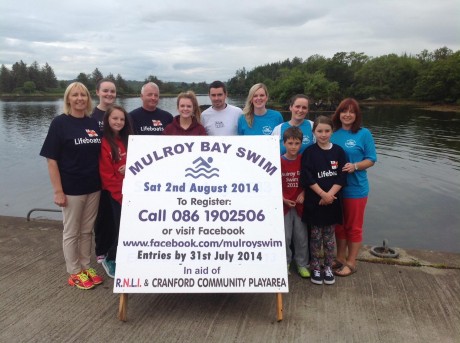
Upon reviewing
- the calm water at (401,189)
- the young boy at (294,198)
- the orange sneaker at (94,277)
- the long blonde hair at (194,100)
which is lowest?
the calm water at (401,189)

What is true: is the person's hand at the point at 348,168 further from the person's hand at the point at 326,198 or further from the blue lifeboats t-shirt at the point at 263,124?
the blue lifeboats t-shirt at the point at 263,124

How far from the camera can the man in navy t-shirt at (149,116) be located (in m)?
4.66

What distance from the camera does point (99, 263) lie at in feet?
15.2

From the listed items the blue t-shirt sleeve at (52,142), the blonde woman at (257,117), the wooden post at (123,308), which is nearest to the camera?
the wooden post at (123,308)

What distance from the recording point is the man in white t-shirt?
4.58 meters

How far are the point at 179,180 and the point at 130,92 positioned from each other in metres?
154

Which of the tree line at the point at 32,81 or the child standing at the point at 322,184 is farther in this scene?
the tree line at the point at 32,81

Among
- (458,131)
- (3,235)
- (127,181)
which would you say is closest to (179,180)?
(127,181)

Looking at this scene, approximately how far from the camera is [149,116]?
186 inches

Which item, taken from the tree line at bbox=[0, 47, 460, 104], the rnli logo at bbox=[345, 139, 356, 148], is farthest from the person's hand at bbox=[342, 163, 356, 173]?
the tree line at bbox=[0, 47, 460, 104]

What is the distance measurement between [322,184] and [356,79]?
110159 mm

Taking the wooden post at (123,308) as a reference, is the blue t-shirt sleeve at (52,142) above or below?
above

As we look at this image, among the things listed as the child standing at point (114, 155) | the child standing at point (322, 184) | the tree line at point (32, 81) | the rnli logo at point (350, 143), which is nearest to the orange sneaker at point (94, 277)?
the child standing at point (114, 155)

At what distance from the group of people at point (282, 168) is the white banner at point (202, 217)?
1.64 feet
